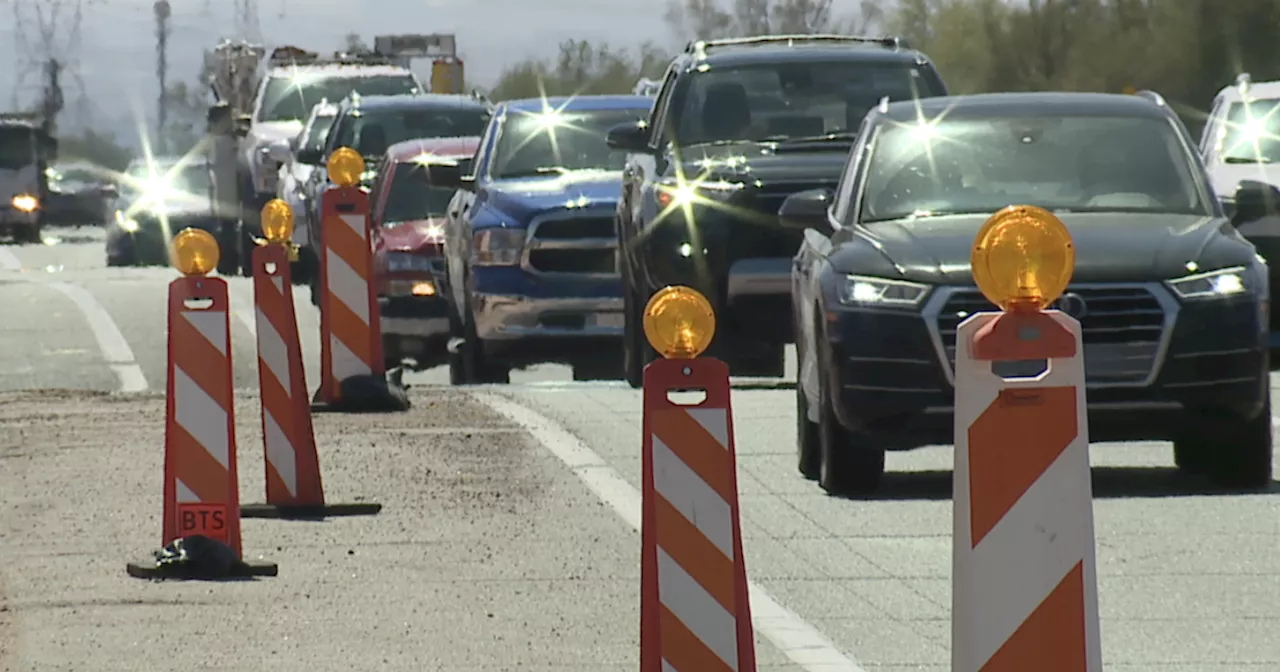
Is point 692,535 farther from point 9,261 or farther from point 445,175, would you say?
point 9,261

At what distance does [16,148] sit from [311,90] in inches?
1167

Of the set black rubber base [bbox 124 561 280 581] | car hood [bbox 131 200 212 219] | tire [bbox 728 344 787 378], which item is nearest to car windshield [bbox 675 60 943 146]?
tire [bbox 728 344 787 378]

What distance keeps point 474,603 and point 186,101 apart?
178 meters

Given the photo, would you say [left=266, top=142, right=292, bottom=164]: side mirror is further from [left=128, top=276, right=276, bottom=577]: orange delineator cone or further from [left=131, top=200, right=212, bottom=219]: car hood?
[left=128, top=276, right=276, bottom=577]: orange delineator cone

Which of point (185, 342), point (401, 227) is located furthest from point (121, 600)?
point (401, 227)

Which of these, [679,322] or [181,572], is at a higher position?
[679,322]

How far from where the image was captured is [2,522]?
11570 millimetres

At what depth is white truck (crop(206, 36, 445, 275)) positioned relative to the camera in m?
34.3

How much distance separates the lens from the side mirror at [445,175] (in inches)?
784

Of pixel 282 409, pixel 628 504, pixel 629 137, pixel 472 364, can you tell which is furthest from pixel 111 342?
pixel 628 504

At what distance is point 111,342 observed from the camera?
23609 mm

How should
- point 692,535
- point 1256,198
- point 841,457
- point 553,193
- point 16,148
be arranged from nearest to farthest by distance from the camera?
point 692,535 < point 841,457 < point 1256,198 < point 553,193 < point 16,148

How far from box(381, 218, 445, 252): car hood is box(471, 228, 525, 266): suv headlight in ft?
7.98

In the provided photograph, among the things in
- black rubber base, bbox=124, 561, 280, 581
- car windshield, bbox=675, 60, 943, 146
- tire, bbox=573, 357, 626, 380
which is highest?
car windshield, bbox=675, 60, 943, 146
